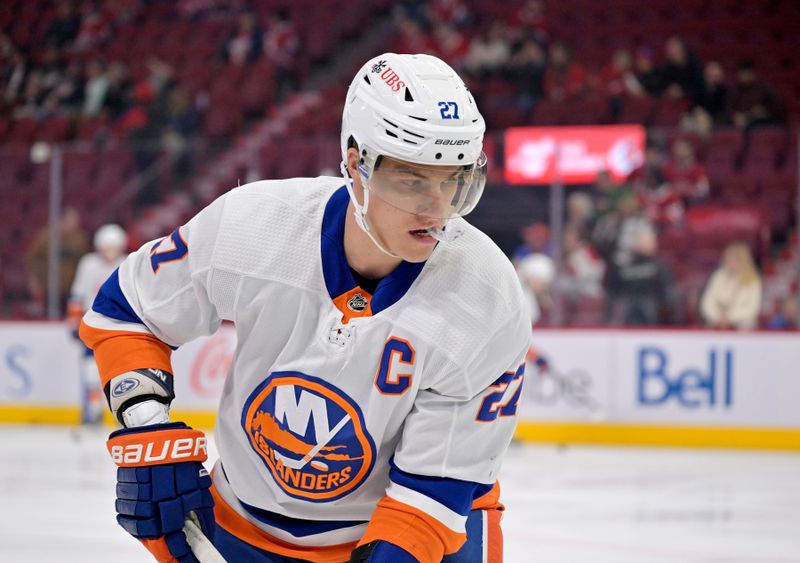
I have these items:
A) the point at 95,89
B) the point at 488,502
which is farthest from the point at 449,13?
the point at 488,502

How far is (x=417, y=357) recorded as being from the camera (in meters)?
1.99

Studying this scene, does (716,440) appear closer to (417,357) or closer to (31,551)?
(31,551)

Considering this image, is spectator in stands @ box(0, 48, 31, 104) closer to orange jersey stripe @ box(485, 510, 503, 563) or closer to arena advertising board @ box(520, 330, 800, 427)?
arena advertising board @ box(520, 330, 800, 427)

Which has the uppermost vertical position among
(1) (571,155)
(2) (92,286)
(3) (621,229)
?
(1) (571,155)

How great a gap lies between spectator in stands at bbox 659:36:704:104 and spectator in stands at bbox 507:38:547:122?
3.45ft

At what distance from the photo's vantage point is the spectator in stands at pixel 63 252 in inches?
352

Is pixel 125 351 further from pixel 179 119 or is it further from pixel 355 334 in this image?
pixel 179 119

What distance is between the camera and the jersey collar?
2012mm

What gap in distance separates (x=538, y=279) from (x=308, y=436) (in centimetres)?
627

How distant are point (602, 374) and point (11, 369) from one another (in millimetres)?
4183

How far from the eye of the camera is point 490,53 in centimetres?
1114

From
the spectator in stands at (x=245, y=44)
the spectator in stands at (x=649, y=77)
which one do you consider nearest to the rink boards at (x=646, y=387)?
the spectator in stands at (x=649, y=77)

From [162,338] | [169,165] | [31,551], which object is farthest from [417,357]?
[169,165]

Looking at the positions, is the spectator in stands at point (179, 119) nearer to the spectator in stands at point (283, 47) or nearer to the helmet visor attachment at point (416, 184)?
the spectator in stands at point (283, 47)
